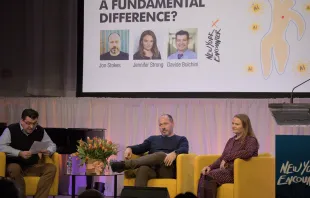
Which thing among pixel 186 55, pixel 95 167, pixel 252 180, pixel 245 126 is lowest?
pixel 252 180

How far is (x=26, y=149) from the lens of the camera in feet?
20.6

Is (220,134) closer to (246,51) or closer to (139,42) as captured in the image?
(246,51)

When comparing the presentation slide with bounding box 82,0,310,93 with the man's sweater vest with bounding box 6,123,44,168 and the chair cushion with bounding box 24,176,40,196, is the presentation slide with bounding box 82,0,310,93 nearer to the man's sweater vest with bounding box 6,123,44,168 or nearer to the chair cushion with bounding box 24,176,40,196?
the man's sweater vest with bounding box 6,123,44,168

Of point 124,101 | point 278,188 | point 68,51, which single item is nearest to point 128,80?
point 124,101

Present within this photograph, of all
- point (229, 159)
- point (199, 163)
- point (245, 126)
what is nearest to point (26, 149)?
point (199, 163)

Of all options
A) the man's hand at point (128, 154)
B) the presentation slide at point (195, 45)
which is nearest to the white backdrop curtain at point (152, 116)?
the presentation slide at point (195, 45)

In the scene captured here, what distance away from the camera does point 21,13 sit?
8156 mm

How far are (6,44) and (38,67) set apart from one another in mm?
643

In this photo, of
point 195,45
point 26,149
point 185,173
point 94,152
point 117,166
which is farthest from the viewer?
point 195,45

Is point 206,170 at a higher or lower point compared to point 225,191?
higher

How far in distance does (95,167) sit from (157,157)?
2.28 feet

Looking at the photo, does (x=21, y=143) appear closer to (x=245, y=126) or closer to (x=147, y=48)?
(x=147, y=48)

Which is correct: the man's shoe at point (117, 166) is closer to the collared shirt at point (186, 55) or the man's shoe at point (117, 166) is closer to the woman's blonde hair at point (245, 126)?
the woman's blonde hair at point (245, 126)

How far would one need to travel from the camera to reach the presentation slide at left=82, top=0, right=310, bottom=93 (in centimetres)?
727
